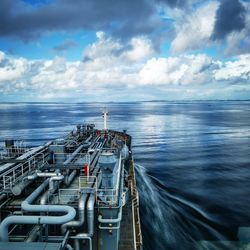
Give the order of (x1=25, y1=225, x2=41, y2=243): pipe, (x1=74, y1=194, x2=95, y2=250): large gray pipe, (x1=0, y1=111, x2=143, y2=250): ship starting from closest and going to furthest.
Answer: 1. (x1=0, y1=111, x2=143, y2=250): ship
2. (x1=25, y1=225, x2=41, y2=243): pipe
3. (x1=74, y1=194, x2=95, y2=250): large gray pipe

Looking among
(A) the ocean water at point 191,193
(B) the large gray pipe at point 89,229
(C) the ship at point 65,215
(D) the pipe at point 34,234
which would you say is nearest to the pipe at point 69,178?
(C) the ship at point 65,215

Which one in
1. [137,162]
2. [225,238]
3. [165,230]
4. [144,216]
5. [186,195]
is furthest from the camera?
[137,162]

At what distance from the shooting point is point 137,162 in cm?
6306

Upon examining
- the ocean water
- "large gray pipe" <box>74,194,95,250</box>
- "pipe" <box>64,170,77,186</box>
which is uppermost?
"pipe" <box>64,170,77,186</box>

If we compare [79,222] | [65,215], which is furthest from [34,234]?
[79,222]

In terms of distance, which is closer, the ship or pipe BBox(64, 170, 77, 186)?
the ship

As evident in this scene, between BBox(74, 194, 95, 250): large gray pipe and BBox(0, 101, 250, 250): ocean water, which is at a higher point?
BBox(74, 194, 95, 250): large gray pipe

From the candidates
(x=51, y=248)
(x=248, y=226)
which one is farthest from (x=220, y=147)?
(x=51, y=248)

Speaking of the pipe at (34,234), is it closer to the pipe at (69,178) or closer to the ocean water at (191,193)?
the pipe at (69,178)

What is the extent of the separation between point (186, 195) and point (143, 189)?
7.35 m

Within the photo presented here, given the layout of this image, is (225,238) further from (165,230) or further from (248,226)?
(165,230)

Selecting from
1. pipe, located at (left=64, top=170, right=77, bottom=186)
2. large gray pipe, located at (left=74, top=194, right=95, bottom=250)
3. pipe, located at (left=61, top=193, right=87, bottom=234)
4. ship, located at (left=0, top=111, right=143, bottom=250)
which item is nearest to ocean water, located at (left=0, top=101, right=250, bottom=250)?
ship, located at (left=0, top=111, right=143, bottom=250)

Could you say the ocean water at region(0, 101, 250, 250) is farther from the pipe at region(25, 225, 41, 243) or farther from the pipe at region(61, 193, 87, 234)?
the pipe at region(25, 225, 41, 243)

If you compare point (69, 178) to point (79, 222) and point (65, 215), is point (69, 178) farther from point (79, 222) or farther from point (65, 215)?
point (65, 215)
